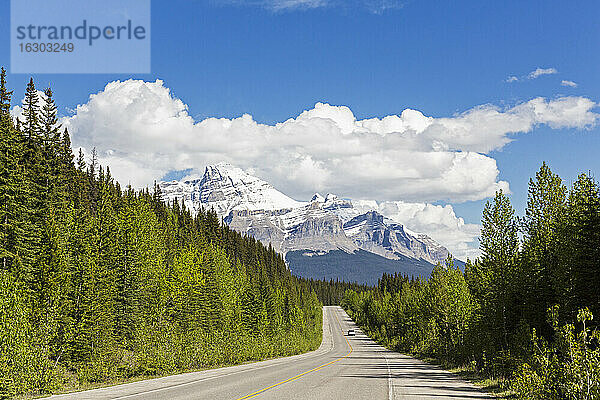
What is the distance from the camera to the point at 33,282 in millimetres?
34281

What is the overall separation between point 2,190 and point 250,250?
341ft

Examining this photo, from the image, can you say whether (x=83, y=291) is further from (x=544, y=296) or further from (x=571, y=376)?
(x=571, y=376)

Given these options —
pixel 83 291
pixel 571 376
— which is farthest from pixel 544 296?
pixel 83 291

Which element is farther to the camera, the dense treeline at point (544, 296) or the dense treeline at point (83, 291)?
the dense treeline at point (83, 291)

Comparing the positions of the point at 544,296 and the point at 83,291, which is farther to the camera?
the point at 83,291


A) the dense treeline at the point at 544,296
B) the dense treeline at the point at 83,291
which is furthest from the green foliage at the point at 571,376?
the dense treeline at the point at 83,291

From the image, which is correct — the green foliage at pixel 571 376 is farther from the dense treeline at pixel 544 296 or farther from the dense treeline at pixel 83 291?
the dense treeline at pixel 83 291

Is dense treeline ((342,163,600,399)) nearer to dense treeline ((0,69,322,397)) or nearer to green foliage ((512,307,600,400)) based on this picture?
green foliage ((512,307,600,400))

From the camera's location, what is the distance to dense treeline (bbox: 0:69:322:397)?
84.6ft

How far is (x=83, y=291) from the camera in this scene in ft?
123

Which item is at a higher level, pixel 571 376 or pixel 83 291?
pixel 83 291

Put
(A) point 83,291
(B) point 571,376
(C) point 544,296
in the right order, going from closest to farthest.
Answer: (B) point 571,376 → (C) point 544,296 → (A) point 83,291

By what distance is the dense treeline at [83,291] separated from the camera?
25.8 meters

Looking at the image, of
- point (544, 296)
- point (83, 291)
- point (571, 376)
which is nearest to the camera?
point (571, 376)
